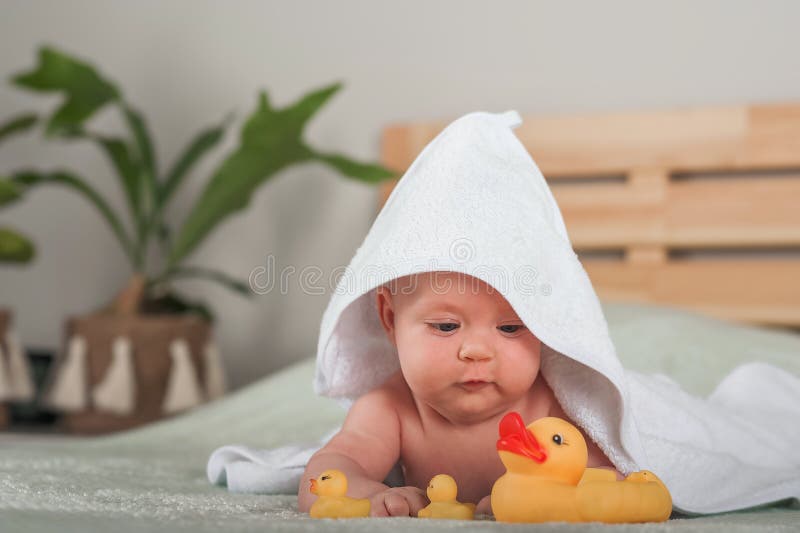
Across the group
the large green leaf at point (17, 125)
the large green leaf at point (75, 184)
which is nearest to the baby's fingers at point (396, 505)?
the large green leaf at point (75, 184)

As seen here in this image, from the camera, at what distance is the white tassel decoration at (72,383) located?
2.13 metres

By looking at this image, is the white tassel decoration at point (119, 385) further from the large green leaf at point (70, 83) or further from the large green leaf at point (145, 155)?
the large green leaf at point (70, 83)

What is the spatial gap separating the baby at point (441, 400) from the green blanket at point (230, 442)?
0.08m

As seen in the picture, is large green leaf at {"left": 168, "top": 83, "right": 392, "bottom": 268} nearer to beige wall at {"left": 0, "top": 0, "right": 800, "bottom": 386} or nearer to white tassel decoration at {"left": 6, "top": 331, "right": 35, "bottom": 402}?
beige wall at {"left": 0, "top": 0, "right": 800, "bottom": 386}

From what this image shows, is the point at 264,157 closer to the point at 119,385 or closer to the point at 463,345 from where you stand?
the point at 119,385

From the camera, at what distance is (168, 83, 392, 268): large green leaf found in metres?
2.05

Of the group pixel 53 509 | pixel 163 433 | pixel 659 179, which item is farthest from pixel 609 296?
pixel 53 509

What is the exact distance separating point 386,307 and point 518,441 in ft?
0.82

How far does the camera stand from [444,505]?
2.33ft

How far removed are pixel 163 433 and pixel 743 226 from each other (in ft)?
4.03

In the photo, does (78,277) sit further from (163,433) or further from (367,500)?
(367,500)

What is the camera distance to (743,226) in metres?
1.95

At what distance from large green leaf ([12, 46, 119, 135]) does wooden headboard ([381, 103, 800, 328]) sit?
3.16 ft

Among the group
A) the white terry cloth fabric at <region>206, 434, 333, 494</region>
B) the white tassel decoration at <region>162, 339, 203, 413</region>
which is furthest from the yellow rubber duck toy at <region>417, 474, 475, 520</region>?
the white tassel decoration at <region>162, 339, 203, 413</region>
